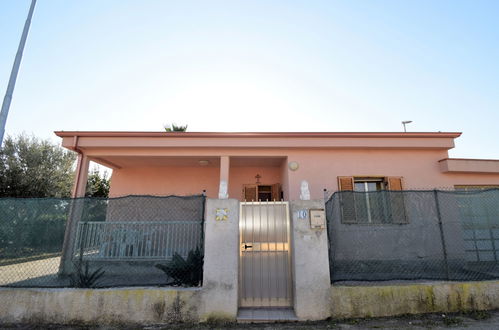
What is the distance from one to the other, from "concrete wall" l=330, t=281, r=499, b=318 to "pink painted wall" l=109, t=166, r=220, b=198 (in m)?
5.76

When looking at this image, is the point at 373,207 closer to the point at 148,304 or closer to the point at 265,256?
the point at 265,256

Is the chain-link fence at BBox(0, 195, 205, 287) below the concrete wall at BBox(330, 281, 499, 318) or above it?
above

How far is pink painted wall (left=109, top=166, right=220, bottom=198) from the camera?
876 centimetres

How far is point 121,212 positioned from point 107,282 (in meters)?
3.39

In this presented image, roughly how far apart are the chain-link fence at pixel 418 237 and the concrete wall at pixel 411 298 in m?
0.20

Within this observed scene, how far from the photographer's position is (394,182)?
686 centimetres

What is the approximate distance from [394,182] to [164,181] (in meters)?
7.59

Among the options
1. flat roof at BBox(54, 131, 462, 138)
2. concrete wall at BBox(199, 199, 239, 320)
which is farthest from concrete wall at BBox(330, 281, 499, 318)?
flat roof at BBox(54, 131, 462, 138)

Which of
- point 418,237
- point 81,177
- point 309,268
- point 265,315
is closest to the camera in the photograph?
point 265,315

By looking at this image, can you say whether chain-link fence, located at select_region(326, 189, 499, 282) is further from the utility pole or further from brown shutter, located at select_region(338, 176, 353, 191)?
the utility pole

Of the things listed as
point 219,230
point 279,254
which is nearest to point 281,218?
point 279,254

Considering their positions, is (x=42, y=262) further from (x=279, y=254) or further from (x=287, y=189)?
(x=287, y=189)

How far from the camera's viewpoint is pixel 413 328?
339 centimetres

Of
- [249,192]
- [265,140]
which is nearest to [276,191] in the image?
[249,192]
